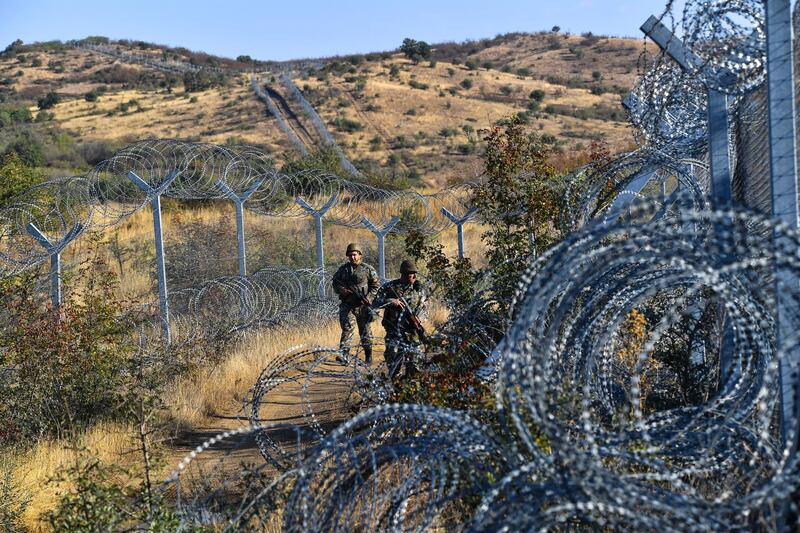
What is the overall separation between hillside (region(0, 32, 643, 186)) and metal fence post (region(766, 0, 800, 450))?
32.0 m

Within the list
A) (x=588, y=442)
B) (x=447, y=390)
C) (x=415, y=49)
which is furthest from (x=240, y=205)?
(x=415, y=49)

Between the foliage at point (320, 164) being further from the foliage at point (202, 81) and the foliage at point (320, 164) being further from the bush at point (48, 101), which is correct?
the foliage at point (202, 81)

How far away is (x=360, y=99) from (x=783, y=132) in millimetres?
54134

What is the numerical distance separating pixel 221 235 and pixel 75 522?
51.7 feet

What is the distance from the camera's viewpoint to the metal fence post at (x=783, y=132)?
3.89 m

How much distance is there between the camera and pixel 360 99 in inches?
2250

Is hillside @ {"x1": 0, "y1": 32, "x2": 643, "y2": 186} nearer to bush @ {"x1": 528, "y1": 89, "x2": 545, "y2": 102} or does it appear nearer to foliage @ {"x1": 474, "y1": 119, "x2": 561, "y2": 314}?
bush @ {"x1": 528, "y1": 89, "x2": 545, "y2": 102}

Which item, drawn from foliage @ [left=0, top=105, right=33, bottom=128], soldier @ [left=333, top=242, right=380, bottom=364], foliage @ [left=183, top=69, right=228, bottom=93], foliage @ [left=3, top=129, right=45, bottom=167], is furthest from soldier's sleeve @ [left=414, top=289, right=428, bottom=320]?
foliage @ [left=183, top=69, right=228, bottom=93]

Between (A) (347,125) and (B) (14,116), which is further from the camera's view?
(A) (347,125)

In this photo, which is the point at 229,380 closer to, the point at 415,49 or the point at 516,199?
the point at 516,199

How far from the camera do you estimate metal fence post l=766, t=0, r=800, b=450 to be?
3.89 metres

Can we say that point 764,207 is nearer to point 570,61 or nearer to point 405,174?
point 405,174

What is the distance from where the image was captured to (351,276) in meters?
10.7

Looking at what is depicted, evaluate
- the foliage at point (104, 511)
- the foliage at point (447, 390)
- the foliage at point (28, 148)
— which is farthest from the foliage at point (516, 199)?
the foliage at point (28, 148)
